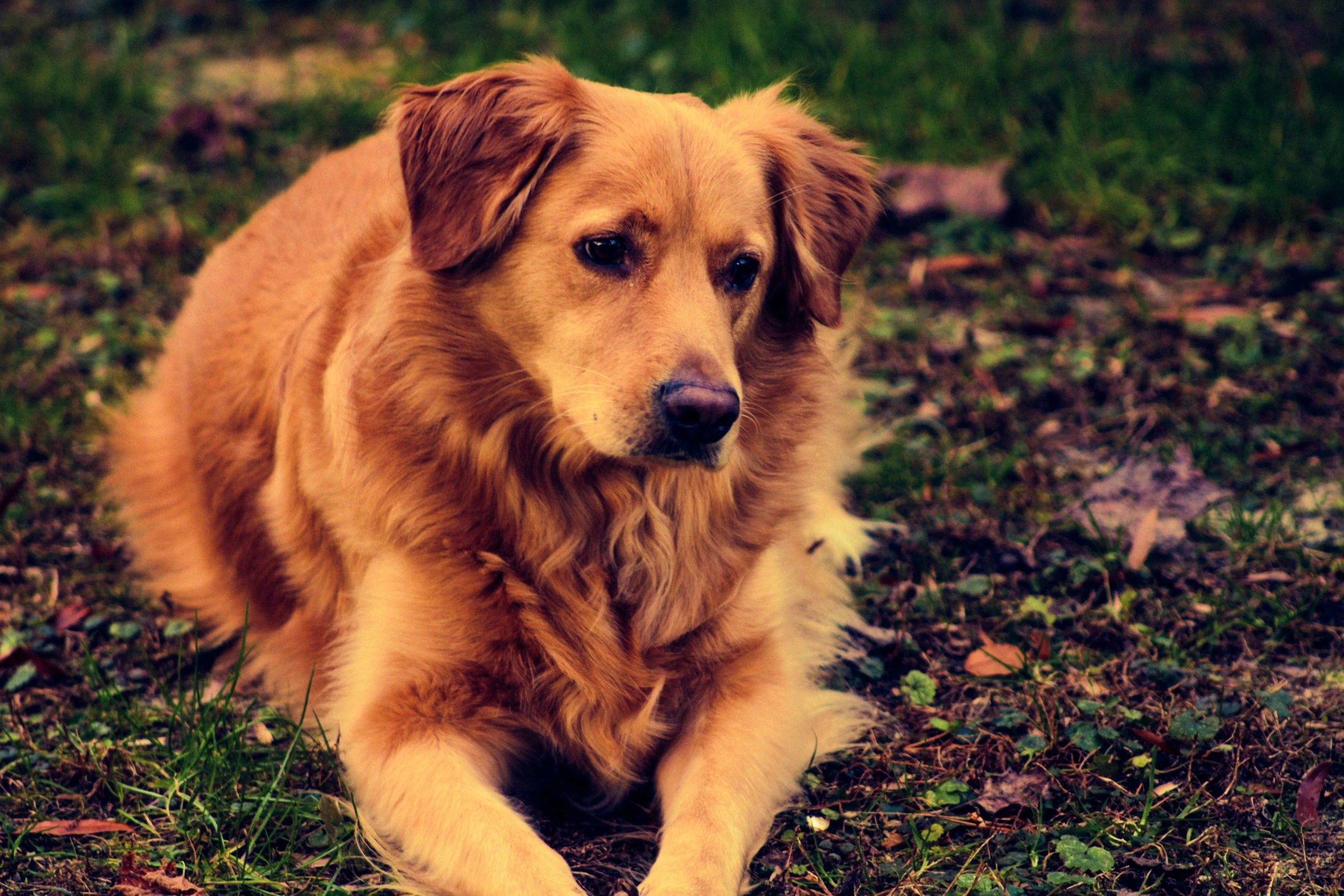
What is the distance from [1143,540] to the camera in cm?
350

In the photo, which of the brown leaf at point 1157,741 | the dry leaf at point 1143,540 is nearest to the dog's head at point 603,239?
the brown leaf at point 1157,741

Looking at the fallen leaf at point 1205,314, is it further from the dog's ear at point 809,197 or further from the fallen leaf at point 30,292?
the fallen leaf at point 30,292

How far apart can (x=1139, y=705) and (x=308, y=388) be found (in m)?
2.07

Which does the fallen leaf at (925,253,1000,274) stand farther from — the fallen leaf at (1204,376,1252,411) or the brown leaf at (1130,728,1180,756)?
the brown leaf at (1130,728,1180,756)

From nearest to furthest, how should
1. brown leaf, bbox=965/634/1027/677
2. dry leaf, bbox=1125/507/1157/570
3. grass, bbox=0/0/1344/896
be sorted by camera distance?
grass, bbox=0/0/1344/896
brown leaf, bbox=965/634/1027/677
dry leaf, bbox=1125/507/1157/570

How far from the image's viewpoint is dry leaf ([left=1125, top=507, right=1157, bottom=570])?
136 inches

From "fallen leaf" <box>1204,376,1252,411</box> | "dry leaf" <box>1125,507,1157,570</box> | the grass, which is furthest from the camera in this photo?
"fallen leaf" <box>1204,376,1252,411</box>

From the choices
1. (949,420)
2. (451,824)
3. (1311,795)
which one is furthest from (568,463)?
(949,420)

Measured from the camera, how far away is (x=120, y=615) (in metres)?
3.39

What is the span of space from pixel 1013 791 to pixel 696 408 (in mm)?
1082

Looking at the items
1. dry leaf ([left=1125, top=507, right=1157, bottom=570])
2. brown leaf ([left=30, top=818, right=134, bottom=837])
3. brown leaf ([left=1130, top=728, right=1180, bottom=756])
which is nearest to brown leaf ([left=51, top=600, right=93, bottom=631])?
brown leaf ([left=30, top=818, right=134, bottom=837])

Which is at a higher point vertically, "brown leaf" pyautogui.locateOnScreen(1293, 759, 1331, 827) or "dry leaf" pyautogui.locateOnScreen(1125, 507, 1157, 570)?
"brown leaf" pyautogui.locateOnScreen(1293, 759, 1331, 827)

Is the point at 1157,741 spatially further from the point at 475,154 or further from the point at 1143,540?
the point at 475,154

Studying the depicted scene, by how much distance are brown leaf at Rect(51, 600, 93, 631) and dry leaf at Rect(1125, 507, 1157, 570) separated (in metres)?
2.77
